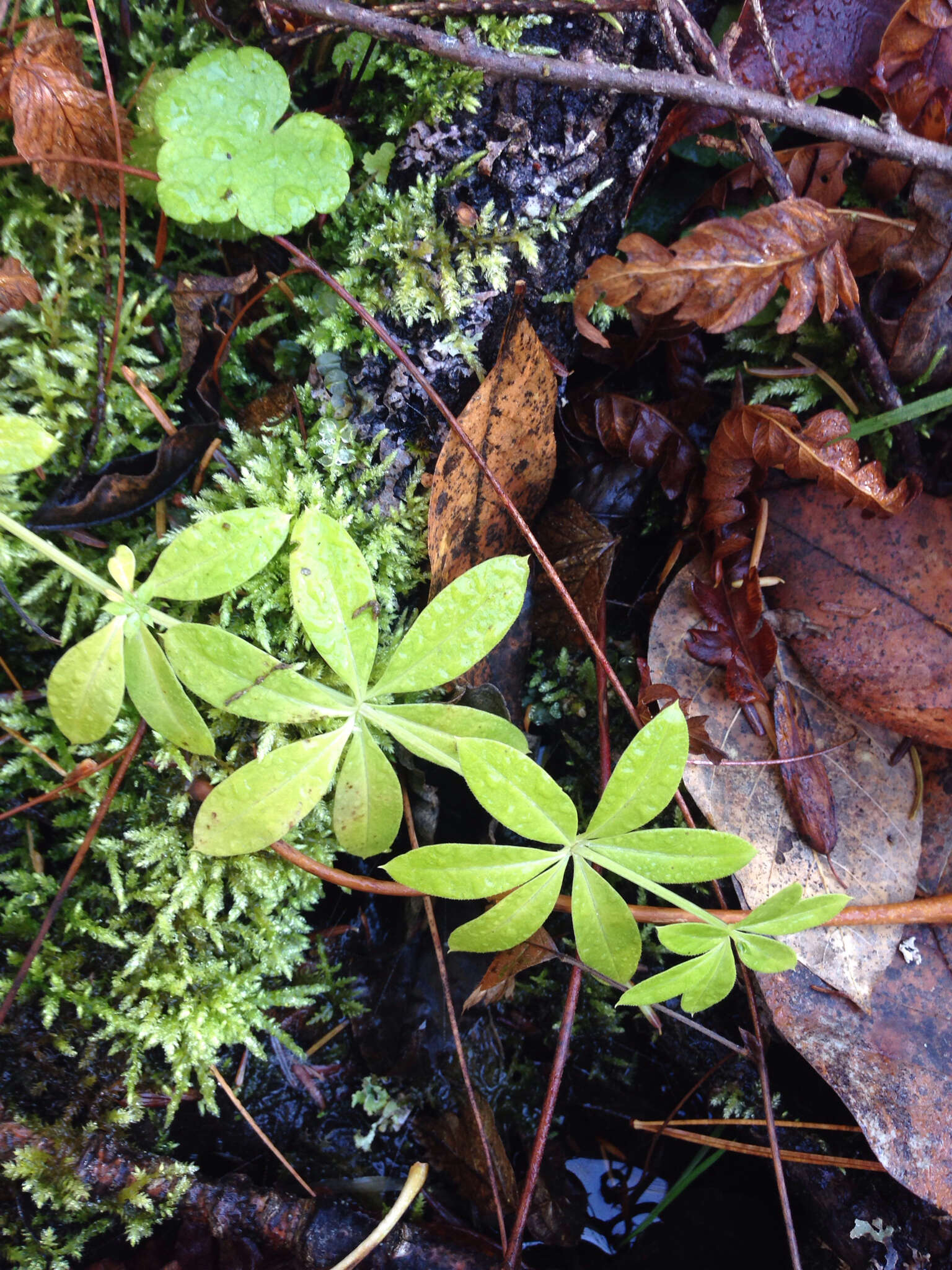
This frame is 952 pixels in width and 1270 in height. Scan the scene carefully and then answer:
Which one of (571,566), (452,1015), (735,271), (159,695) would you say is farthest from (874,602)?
(159,695)

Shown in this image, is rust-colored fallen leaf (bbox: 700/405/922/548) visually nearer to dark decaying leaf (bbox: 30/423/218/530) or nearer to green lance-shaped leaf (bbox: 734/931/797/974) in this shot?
green lance-shaped leaf (bbox: 734/931/797/974)

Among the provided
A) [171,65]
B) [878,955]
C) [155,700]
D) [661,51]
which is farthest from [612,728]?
[171,65]

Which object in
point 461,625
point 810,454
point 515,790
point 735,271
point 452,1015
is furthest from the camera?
point 452,1015

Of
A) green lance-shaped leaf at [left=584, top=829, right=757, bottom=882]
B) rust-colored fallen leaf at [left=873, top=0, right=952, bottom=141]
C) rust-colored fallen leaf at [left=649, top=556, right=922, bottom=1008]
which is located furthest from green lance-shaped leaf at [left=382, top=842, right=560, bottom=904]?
rust-colored fallen leaf at [left=873, top=0, right=952, bottom=141]

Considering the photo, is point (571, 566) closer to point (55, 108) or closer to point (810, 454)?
point (810, 454)

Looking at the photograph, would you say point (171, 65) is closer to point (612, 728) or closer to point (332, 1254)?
point (612, 728)
